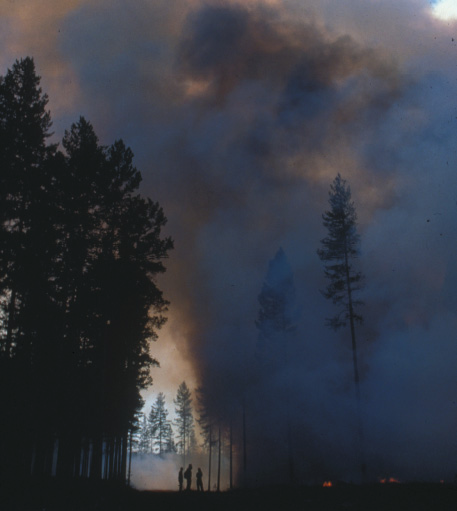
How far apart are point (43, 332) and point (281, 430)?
44926mm

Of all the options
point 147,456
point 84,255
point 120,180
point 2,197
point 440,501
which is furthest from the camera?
point 147,456

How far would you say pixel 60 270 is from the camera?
20234 mm

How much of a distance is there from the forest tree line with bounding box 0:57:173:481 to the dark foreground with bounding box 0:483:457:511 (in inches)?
109

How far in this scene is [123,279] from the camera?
810 inches

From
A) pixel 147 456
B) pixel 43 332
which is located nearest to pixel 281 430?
pixel 43 332

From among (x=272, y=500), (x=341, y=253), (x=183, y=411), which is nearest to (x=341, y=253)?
(x=341, y=253)

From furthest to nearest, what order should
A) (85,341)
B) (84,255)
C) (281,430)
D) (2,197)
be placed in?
(281,430), (85,341), (84,255), (2,197)

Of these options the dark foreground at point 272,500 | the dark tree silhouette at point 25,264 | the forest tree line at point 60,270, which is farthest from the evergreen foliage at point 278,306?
the dark tree silhouette at point 25,264

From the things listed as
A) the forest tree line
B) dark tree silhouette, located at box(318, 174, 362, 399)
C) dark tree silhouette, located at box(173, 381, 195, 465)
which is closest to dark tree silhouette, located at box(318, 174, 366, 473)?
dark tree silhouette, located at box(318, 174, 362, 399)

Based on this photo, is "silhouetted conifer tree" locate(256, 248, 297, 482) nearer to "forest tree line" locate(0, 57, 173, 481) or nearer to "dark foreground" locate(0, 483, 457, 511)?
"forest tree line" locate(0, 57, 173, 481)

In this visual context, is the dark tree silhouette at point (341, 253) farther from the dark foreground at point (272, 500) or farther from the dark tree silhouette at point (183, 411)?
the dark tree silhouette at point (183, 411)

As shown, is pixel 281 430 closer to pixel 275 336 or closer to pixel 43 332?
pixel 275 336

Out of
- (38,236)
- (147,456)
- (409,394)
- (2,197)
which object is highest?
(2,197)

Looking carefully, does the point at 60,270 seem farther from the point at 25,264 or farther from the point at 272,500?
the point at 272,500
